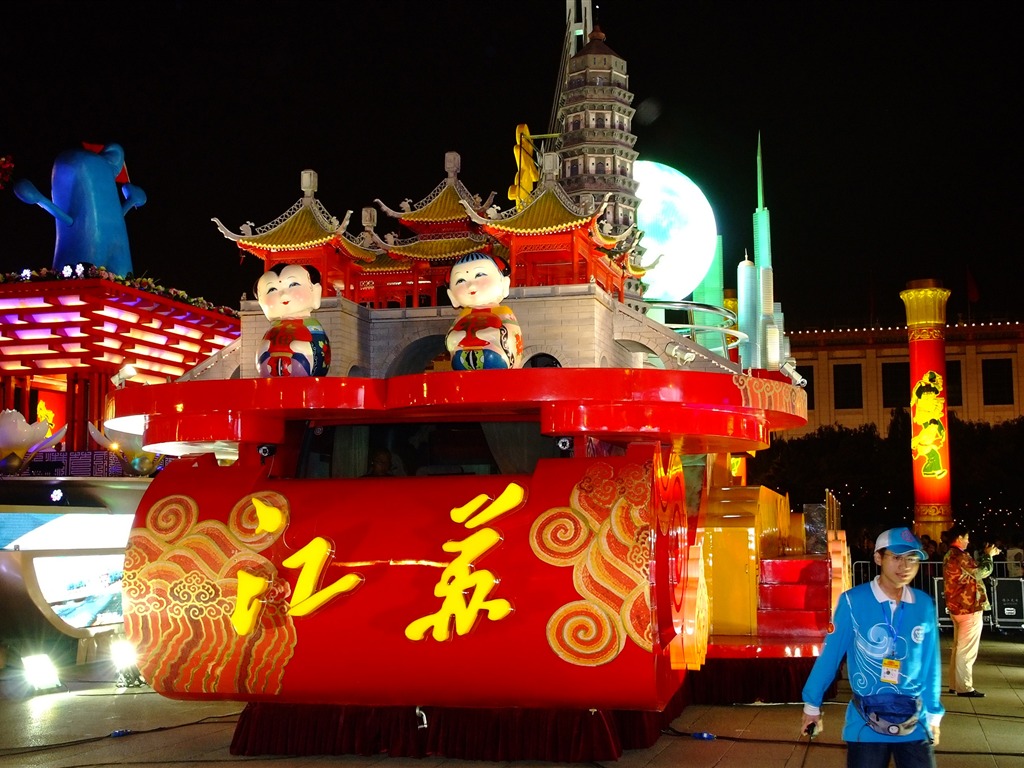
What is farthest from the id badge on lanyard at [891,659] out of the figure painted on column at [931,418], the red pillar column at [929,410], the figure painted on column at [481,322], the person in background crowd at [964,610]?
the figure painted on column at [931,418]

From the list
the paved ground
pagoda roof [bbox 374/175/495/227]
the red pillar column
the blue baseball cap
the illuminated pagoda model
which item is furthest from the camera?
the red pillar column

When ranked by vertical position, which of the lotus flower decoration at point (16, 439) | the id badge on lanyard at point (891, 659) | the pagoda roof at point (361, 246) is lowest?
the id badge on lanyard at point (891, 659)

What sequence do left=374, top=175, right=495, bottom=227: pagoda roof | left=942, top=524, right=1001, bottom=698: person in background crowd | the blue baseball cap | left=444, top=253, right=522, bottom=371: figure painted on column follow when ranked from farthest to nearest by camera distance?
left=374, top=175, right=495, bottom=227: pagoda roof, left=942, top=524, right=1001, bottom=698: person in background crowd, left=444, top=253, right=522, bottom=371: figure painted on column, the blue baseball cap

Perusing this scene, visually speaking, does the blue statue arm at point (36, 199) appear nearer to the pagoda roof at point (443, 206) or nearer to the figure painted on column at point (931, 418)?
the pagoda roof at point (443, 206)

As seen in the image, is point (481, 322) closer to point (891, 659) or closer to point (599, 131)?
point (891, 659)

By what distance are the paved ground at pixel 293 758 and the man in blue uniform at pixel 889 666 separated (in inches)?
119

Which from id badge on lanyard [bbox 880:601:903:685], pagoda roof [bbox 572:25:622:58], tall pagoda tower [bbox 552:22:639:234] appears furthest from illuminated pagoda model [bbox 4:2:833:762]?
pagoda roof [bbox 572:25:622:58]

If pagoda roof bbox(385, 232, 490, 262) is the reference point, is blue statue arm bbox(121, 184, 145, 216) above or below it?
above

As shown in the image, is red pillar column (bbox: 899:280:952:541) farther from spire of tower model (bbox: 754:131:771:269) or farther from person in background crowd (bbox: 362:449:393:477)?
person in background crowd (bbox: 362:449:393:477)

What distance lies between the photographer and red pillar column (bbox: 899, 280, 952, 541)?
33.0 meters

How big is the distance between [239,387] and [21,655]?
7077 millimetres

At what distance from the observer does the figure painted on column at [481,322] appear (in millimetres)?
8273

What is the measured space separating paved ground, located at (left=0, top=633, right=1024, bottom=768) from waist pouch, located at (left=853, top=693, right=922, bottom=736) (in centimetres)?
313

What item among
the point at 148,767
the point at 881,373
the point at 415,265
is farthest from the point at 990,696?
the point at 881,373
